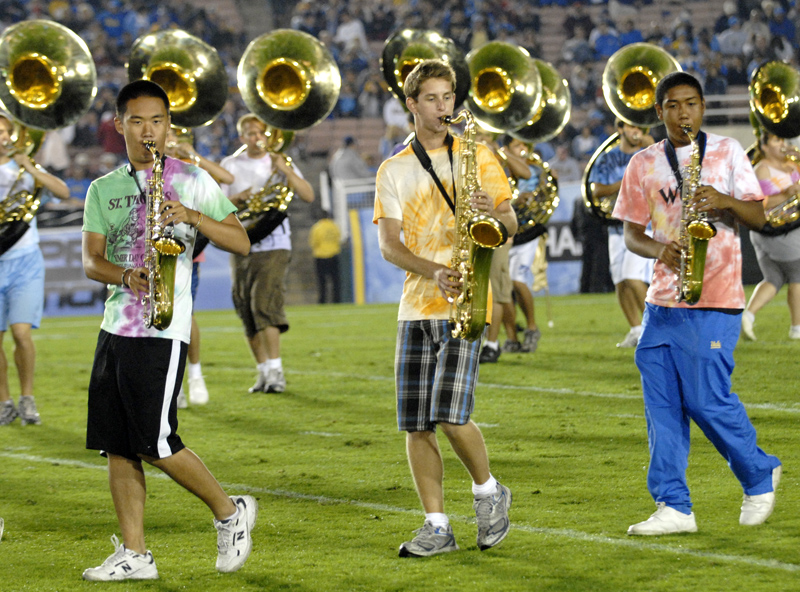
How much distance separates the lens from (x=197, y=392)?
28.3 ft

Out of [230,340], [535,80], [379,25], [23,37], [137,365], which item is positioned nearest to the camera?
[137,365]

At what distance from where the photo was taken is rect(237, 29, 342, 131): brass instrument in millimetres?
8852

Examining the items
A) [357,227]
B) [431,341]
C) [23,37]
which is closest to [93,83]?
[23,37]

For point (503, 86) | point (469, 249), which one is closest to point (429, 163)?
point (469, 249)

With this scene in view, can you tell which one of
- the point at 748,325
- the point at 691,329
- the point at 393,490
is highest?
the point at 691,329

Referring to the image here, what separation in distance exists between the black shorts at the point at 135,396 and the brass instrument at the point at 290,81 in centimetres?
492

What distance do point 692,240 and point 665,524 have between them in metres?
1.11

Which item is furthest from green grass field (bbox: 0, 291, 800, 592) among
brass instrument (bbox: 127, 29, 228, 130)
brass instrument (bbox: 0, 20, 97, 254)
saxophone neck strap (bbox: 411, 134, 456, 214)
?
brass instrument (bbox: 127, 29, 228, 130)

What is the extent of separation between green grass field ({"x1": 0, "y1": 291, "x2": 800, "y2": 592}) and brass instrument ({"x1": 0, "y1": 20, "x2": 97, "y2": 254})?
211 cm

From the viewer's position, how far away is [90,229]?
423cm

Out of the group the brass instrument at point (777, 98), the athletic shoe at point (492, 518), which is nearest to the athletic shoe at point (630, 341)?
the brass instrument at point (777, 98)

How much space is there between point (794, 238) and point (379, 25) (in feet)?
51.3

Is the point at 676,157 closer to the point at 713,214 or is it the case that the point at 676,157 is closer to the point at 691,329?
the point at 713,214

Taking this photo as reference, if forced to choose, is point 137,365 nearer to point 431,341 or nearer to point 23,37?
point 431,341
